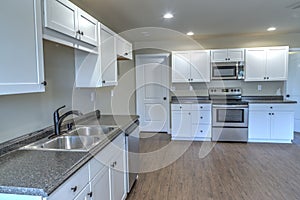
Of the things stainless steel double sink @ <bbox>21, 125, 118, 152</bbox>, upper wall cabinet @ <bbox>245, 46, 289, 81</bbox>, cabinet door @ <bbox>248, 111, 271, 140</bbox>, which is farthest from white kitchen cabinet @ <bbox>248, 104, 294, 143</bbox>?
stainless steel double sink @ <bbox>21, 125, 118, 152</bbox>

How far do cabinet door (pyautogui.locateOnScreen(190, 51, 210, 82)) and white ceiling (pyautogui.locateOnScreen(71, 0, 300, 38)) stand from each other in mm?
633

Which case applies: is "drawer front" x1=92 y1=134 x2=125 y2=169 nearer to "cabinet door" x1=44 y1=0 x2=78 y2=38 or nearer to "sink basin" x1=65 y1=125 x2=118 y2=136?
"sink basin" x1=65 y1=125 x2=118 y2=136

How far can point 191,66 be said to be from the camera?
534 centimetres

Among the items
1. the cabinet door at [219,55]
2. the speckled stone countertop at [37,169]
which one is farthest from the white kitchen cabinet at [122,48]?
the cabinet door at [219,55]

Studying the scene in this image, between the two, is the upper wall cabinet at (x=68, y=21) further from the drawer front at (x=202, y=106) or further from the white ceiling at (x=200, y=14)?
the drawer front at (x=202, y=106)

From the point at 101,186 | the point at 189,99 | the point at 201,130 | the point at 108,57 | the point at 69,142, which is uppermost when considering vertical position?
the point at 108,57

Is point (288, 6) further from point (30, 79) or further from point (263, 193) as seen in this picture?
point (30, 79)

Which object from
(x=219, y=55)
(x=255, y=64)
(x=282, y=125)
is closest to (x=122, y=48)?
(x=219, y=55)

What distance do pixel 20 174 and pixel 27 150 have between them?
0.48 metres

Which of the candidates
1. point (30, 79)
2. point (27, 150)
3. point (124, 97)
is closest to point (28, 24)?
point (30, 79)

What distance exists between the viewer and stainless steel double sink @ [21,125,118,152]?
1.81 meters

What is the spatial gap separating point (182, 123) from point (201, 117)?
45 cm

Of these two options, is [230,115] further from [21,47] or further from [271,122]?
[21,47]

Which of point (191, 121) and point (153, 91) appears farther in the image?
point (153, 91)
